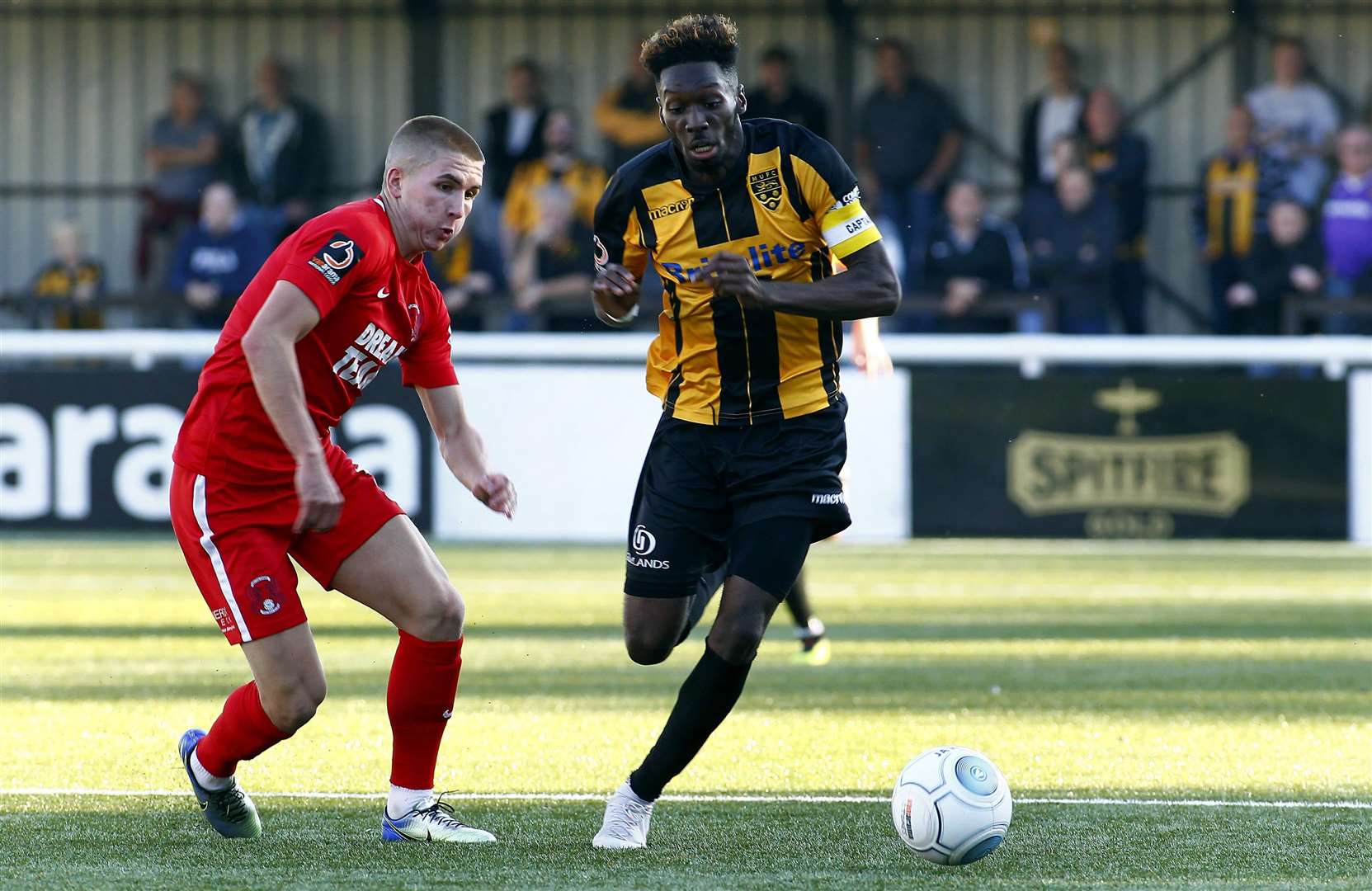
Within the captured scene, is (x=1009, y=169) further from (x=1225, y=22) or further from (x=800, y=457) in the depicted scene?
(x=800, y=457)

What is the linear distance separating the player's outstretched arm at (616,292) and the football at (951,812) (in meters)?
1.42

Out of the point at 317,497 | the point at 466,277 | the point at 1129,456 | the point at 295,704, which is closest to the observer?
the point at 317,497

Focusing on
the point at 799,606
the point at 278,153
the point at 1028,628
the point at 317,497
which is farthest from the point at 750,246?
the point at 278,153

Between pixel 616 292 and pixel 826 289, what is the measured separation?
1.87 feet

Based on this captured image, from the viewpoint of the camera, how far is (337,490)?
4758 mm

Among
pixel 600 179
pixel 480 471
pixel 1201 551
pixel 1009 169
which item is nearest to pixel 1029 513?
pixel 1201 551

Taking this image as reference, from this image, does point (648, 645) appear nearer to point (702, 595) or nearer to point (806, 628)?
point (702, 595)

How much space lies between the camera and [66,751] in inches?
254

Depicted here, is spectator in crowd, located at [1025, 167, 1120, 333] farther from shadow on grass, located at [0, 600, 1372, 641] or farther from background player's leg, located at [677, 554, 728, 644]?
background player's leg, located at [677, 554, 728, 644]

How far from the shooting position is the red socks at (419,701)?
201 inches

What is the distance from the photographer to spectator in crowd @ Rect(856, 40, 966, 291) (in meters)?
17.0

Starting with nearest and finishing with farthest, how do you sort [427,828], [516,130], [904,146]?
[427,828], [516,130], [904,146]

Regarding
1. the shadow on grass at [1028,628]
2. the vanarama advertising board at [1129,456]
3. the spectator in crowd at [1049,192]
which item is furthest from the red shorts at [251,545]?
the spectator in crowd at [1049,192]

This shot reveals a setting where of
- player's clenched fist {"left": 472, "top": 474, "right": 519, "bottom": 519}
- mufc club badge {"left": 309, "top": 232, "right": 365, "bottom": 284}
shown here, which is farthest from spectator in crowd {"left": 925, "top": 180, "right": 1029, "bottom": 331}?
mufc club badge {"left": 309, "top": 232, "right": 365, "bottom": 284}
